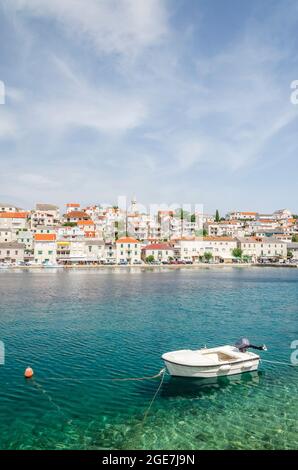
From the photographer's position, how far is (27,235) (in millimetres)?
109500

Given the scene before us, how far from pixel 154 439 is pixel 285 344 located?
13.8m

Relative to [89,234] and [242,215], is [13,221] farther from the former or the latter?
[242,215]

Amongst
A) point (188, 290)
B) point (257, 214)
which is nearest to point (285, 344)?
point (188, 290)

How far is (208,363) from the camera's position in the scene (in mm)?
16125

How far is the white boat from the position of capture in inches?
632

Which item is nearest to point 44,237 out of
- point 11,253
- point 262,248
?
point 11,253

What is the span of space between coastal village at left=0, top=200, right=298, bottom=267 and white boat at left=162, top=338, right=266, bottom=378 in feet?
280

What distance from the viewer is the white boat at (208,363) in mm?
16048

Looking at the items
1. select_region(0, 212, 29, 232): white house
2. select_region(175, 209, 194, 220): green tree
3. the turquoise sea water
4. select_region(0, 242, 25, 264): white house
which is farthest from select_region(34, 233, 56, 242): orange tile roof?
the turquoise sea water

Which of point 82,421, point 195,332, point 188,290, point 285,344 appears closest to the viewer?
point 82,421

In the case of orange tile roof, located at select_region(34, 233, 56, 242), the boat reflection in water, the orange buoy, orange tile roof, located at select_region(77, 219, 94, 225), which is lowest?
the boat reflection in water

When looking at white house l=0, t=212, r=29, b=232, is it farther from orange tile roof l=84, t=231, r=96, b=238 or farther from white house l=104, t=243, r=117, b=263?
white house l=104, t=243, r=117, b=263

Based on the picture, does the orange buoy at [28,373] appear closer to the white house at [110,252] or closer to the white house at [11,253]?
the white house at [110,252]

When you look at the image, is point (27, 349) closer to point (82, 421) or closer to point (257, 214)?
point (82, 421)
